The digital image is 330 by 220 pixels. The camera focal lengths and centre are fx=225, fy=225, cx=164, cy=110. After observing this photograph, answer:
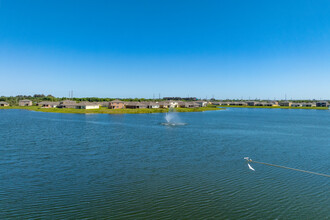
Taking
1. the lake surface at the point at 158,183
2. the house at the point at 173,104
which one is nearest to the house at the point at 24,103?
the house at the point at 173,104

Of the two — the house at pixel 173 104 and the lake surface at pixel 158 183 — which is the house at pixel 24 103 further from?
the lake surface at pixel 158 183

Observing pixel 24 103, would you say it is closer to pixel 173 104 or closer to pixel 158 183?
pixel 173 104

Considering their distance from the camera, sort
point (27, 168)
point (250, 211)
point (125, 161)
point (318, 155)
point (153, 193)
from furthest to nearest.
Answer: point (318, 155) → point (125, 161) → point (27, 168) → point (153, 193) → point (250, 211)

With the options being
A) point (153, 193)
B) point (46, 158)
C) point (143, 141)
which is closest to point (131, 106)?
point (143, 141)

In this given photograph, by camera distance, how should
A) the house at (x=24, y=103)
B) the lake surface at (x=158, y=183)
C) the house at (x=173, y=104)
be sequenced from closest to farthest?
the lake surface at (x=158, y=183) < the house at (x=173, y=104) < the house at (x=24, y=103)

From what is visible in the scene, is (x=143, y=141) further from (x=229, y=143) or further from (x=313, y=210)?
(x=313, y=210)

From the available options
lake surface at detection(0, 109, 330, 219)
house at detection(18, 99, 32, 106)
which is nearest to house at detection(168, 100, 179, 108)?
house at detection(18, 99, 32, 106)

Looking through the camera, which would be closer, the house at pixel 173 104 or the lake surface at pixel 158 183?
the lake surface at pixel 158 183

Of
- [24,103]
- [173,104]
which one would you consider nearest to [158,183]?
[173,104]

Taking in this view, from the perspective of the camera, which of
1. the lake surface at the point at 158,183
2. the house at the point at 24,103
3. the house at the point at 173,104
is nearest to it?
the lake surface at the point at 158,183

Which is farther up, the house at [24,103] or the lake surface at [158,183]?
the house at [24,103]

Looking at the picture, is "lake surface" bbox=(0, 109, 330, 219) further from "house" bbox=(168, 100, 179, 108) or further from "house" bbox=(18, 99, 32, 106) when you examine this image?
"house" bbox=(18, 99, 32, 106)
